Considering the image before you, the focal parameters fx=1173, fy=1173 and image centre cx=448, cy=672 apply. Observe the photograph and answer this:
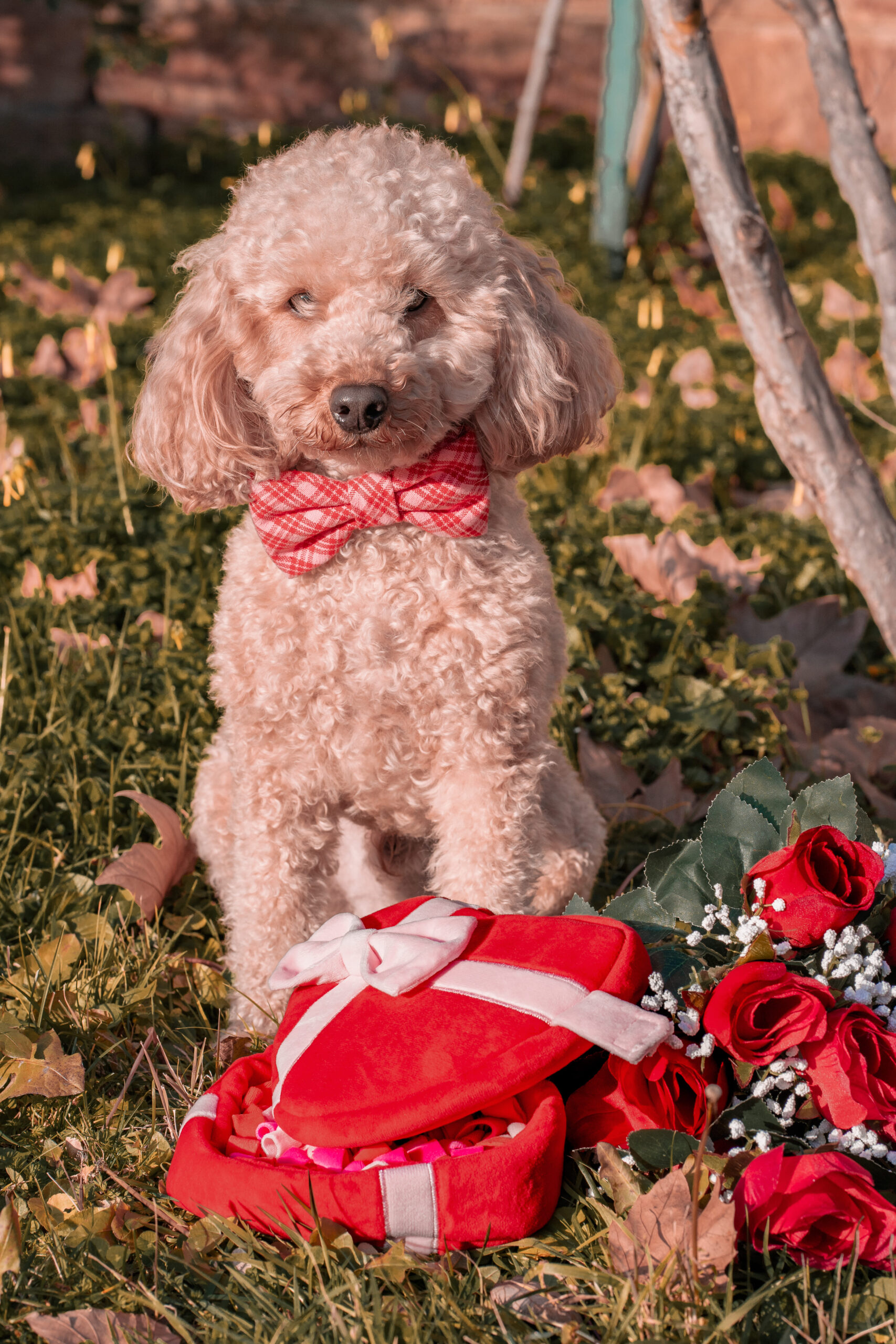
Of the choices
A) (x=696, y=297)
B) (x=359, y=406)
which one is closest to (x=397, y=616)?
(x=359, y=406)

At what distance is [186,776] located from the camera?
3.04 m

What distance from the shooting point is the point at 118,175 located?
28.7 feet

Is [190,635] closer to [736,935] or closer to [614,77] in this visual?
[736,935]

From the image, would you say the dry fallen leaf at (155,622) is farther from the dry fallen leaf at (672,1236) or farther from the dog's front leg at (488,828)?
the dry fallen leaf at (672,1236)

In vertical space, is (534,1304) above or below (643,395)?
below

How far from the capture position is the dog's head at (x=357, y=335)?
2.11 metres

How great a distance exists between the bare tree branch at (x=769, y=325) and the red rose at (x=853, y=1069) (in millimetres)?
1251

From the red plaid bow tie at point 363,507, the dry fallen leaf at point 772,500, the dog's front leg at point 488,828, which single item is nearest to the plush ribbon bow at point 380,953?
the dog's front leg at point 488,828

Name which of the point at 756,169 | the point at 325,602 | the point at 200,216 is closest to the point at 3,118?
the point at 200,216

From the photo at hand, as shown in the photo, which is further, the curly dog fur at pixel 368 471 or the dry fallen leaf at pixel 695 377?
the dry fallen leaf at pixel 695 377

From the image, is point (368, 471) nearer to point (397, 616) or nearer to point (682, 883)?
point (397, 616)

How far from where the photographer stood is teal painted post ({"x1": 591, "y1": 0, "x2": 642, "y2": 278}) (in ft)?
21.2

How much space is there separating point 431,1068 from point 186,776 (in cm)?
142

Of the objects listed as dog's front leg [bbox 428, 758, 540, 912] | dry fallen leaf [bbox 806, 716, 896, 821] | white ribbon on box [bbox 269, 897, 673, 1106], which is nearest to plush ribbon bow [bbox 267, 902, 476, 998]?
white ribbon on box [bbox 269, 897, 673, 1106]
